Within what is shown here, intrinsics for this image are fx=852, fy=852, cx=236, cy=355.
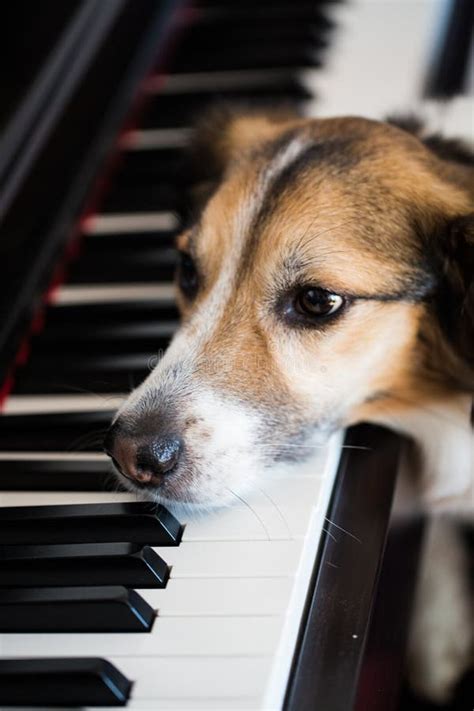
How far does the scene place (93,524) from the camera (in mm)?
1213

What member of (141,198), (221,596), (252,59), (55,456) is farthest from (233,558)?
(252,59)

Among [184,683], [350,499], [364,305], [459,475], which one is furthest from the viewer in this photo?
[459,475]

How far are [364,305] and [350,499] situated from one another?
32 centimetres

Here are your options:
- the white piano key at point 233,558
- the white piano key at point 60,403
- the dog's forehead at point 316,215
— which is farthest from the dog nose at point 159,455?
the dog's forehead at point 316,215

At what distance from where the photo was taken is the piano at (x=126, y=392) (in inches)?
41.7

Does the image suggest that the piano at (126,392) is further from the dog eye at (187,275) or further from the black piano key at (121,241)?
the dog eye at (187,275)

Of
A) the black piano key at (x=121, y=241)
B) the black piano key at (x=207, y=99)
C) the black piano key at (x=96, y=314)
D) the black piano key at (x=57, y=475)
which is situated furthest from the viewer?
the black piano key at (x=207, y=99)

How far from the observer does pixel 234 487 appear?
1.31 m

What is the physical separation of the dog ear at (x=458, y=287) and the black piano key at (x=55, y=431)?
60cm

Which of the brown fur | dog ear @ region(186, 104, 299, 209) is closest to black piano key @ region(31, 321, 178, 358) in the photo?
the brown fur

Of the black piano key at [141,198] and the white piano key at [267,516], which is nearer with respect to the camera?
the white piano key at [267,516]

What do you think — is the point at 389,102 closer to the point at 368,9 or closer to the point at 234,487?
the point at 368,9

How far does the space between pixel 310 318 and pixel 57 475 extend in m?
0.48

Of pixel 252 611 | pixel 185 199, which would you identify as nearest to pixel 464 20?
pixel 185 199
